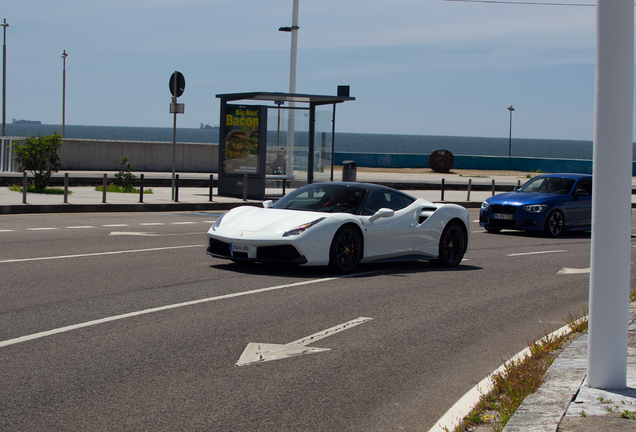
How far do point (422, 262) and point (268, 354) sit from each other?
636 cm

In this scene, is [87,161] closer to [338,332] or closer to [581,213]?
[581,213]

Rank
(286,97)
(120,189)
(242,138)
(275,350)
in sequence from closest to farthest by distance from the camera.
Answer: (275,350), (286,97), (242,138), (120,189)

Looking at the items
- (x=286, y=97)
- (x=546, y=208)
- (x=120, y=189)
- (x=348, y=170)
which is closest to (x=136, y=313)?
(x=546, y=208)

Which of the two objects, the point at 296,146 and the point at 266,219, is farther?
the point at 296,146

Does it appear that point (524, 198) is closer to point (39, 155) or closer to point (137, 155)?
point (39, 155)

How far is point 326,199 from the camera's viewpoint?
10789 millimetres

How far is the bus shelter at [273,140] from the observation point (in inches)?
903

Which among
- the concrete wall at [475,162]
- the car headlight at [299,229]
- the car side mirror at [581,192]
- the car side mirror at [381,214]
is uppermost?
the concrete wall at [475,162]

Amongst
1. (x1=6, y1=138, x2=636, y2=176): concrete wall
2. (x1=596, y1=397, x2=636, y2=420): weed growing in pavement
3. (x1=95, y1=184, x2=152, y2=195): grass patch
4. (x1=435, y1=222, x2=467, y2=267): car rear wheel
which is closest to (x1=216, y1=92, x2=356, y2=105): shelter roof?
(x1=95, y1=184, x2=152, y2=195): grass patch

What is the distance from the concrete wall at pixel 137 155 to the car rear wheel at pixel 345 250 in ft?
72.1

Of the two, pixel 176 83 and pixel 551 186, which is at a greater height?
pixel 176 83

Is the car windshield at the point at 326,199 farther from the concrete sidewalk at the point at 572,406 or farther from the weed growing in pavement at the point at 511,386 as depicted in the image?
the concrete sidewalk at the point at 572,406

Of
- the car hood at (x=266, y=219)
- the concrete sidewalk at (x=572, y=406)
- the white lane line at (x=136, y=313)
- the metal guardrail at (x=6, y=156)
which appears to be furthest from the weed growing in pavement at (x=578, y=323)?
the metal guardrail at (x=6, y=156)

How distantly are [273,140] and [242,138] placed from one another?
94cm
